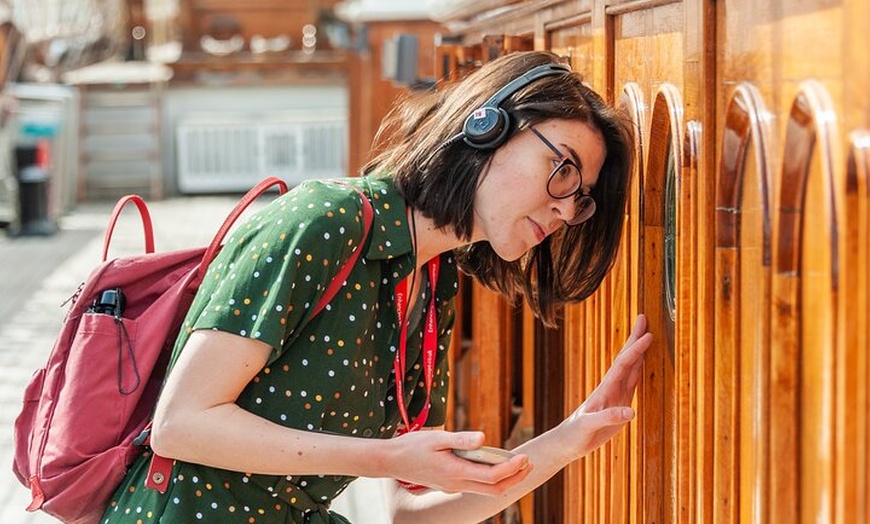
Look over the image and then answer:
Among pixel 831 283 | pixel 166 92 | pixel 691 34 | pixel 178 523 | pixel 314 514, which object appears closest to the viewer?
pixel 831 283

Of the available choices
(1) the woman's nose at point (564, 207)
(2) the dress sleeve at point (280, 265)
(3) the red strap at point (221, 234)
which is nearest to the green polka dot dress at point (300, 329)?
(2) the dress sleeve at point (280, 265)

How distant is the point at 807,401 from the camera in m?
1.51

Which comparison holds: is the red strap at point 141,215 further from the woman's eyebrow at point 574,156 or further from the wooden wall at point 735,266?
the wooden wall at point 735,266

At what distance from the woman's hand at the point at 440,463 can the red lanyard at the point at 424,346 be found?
0.27m

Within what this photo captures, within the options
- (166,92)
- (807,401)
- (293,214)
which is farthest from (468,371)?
(166,92)

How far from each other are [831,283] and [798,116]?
20cm

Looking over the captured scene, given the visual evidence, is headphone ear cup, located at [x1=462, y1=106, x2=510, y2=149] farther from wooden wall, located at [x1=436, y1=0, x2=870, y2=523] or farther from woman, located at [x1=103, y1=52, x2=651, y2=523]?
wooden wall, located at [x1=436, y1=0, x2=870, y2=523]

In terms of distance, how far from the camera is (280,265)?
194 centimetres

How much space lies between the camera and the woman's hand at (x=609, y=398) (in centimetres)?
228

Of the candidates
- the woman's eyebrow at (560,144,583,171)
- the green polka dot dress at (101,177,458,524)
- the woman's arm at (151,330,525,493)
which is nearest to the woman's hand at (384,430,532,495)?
the woman's arm at (151,330,525,493)

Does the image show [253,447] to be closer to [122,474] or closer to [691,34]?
[122,474]

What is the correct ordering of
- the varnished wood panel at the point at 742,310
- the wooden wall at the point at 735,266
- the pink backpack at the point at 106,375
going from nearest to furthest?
the wooden wall at the point at 735,266 < the varnished wood panel at the point at 742,310 < the pink backpack at the point at 106,375

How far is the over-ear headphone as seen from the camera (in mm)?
2062

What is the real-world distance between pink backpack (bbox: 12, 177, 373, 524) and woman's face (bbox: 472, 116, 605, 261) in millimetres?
175
